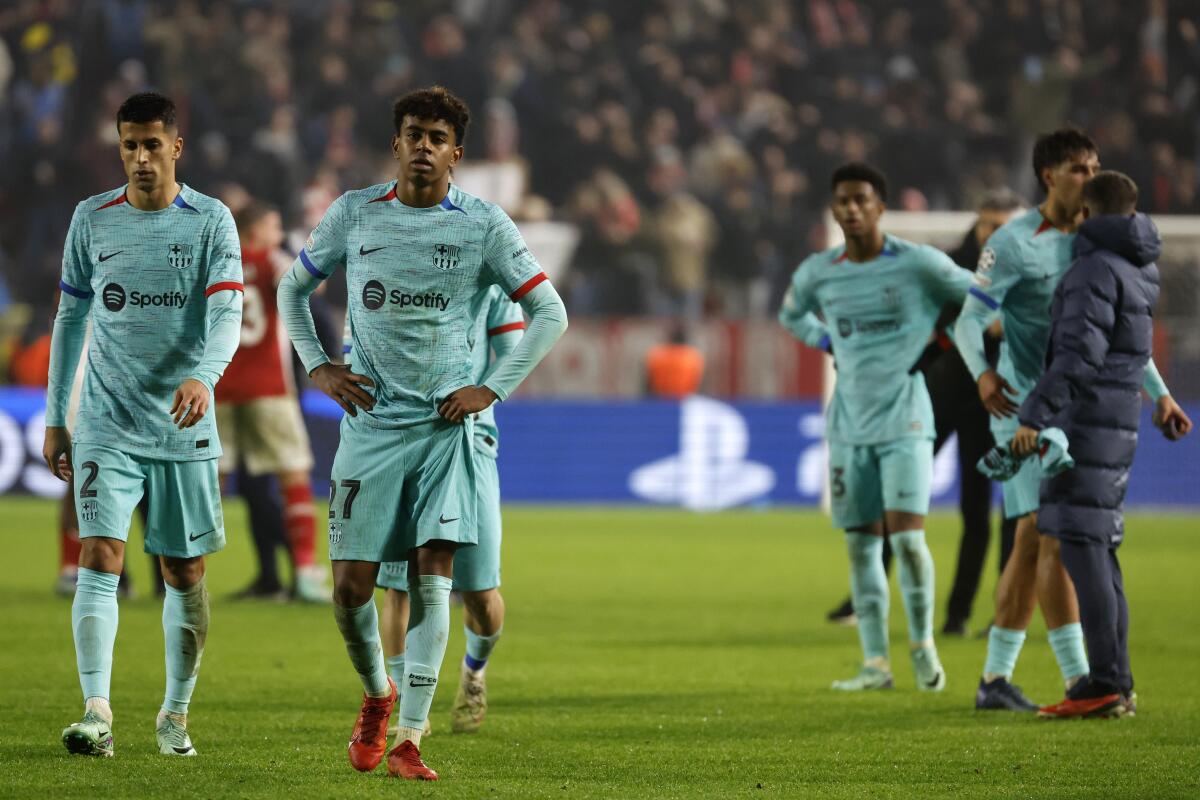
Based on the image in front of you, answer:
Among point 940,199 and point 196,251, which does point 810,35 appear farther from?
point 196,251

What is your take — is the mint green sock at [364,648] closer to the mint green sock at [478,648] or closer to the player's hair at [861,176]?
the mint green sock at [478,648]

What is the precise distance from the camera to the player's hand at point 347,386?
17.7 feet

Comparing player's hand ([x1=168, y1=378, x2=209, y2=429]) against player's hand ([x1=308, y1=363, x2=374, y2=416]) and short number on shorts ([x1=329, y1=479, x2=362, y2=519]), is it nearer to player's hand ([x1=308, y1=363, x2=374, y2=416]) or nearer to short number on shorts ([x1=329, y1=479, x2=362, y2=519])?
player's hand ([x1=308, y1=363, x2=374, y2=416])

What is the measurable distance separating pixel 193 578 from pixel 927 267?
342cm

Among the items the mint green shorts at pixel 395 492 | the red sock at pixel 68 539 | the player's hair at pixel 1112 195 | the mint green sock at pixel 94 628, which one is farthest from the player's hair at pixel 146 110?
the red sock at pixel 68 539

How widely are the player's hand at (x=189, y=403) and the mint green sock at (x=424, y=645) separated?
2.69ft

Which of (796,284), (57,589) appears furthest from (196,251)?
(57,589)

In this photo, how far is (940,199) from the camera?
22.6m

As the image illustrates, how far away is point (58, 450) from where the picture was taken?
19.1ft

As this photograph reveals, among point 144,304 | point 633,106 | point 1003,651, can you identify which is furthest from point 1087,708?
point 633,106

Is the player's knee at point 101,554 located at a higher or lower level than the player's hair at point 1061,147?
lower

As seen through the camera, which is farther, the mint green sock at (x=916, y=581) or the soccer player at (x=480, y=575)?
the mint green sock at (x=916, y=581)

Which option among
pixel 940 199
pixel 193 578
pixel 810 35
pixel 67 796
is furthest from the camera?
pixel 810 35

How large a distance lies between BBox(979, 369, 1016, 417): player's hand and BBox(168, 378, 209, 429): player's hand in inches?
116
